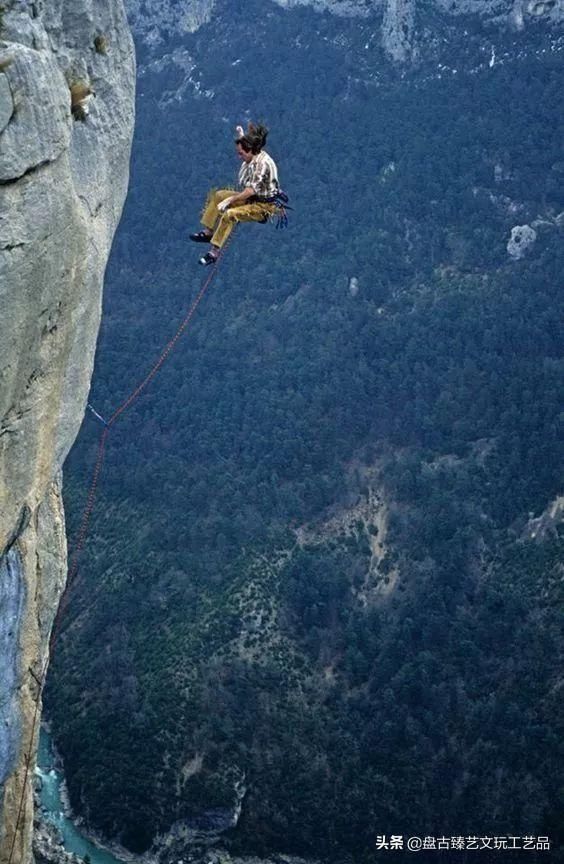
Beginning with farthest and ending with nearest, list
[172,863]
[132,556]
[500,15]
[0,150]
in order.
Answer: [500,15], [132,556], [172,863], [0,150]

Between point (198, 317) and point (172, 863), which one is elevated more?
point (198, 317)

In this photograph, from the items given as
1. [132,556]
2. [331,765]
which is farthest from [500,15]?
[331,765]

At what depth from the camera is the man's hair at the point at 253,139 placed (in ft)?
51.5

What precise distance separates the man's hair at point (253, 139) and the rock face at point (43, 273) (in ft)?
4.65

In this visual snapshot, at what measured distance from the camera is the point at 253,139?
1573cm

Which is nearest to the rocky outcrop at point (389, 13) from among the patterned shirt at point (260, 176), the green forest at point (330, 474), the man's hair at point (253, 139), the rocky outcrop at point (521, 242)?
the green forest at point (330, 474)

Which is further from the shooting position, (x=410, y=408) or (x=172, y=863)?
(x=410, y=408)

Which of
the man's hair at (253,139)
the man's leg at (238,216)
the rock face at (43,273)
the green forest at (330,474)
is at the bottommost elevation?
the rock face at (43,273)

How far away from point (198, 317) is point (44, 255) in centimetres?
3532

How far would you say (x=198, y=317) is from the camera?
157 feet

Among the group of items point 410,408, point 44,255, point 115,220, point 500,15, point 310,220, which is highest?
point 500,15

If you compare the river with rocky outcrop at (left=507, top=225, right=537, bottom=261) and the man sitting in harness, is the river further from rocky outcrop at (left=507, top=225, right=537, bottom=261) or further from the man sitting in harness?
the man sitting in harness

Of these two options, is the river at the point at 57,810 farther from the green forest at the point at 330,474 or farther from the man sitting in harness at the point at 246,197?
the man sitting in harness at the point at 246,197

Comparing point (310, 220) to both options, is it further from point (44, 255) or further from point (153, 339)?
point (44, 255)
